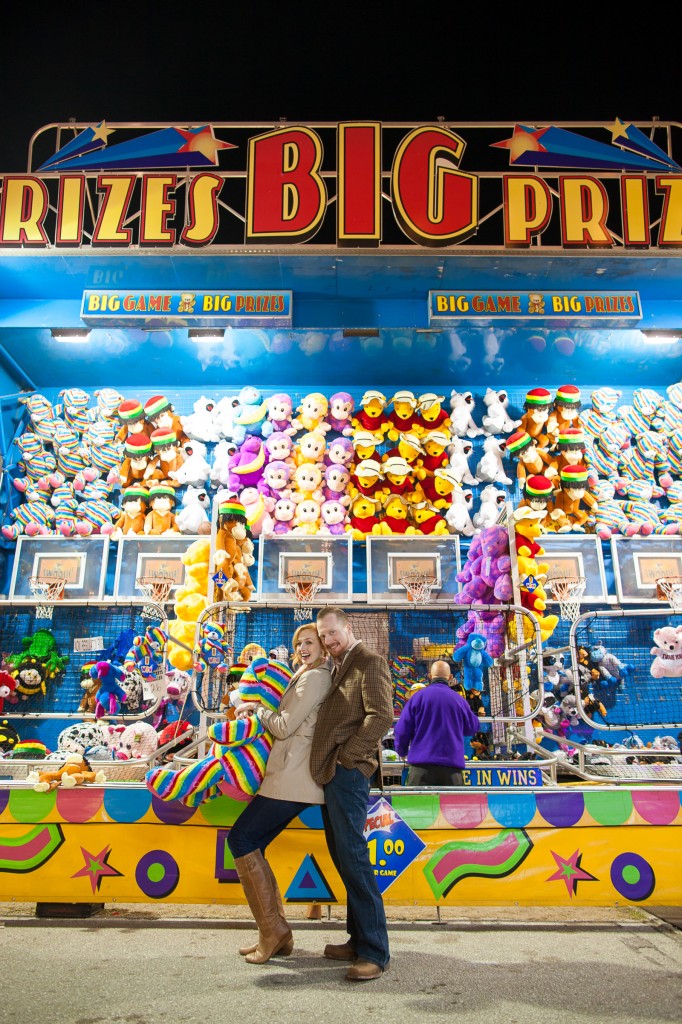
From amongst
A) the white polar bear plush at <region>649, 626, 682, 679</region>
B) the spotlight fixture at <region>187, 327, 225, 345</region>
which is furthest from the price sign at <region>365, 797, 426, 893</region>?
the spotlight fixture at <region>187, 327, 225, 345</region>

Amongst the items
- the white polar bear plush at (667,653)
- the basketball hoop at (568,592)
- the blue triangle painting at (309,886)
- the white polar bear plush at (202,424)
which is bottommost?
the blue triangle painting at (309,886)

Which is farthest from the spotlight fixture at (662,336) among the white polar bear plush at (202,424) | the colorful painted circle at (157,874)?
the colorful painted circle at (157,874)

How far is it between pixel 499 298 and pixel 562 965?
5.18 metres

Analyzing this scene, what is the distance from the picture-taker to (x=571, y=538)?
25.3 ft

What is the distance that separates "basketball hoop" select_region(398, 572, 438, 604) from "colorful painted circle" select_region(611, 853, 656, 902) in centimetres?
330

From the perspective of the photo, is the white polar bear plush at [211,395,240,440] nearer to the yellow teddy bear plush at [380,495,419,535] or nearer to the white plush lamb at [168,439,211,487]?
the white plush lamb at [168,439,211,487]

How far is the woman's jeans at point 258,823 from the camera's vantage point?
310cm

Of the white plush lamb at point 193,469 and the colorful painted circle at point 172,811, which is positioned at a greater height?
the white plush lamb at point 193,469

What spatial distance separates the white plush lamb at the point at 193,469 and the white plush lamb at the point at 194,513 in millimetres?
102

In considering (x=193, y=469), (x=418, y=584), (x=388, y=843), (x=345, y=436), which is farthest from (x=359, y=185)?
(x=388, y=843)

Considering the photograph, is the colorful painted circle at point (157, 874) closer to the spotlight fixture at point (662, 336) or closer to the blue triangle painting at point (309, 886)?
the blue triangle painting at point (309, 886)

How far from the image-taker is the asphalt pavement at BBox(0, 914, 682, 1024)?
2.51m

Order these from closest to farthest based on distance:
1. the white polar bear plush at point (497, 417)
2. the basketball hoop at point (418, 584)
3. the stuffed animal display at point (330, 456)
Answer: the basketball hoop at point (418, 584) < the stuffed animal display at point (330, 456) < the white polar bear plush at point (497, 417)

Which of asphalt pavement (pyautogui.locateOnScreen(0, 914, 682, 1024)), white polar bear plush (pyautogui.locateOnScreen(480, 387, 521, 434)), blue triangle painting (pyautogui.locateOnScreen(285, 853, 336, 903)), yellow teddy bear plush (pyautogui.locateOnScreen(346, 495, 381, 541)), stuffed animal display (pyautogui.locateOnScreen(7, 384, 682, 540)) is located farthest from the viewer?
white polar bear plush (pyautogui.locateOnScreen(480, 387, 521, 434))
